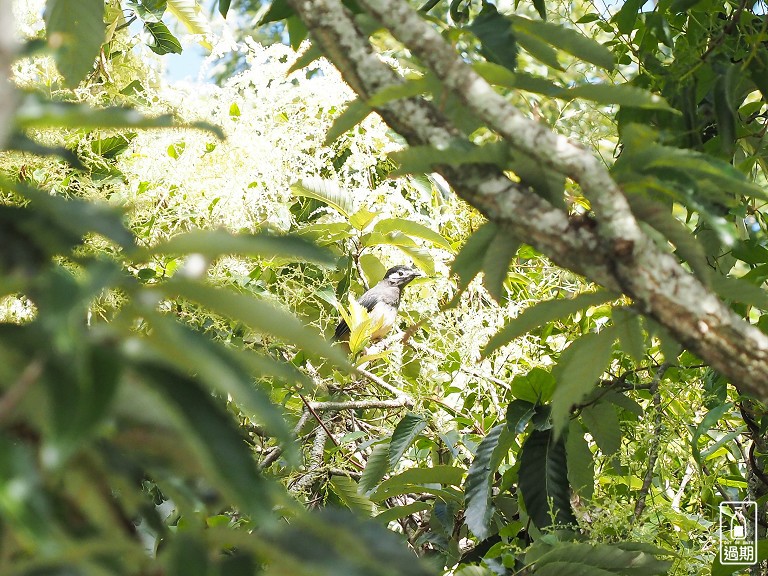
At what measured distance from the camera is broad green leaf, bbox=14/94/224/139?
36 centimetres

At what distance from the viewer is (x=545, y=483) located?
994mm

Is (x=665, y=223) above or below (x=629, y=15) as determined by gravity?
below

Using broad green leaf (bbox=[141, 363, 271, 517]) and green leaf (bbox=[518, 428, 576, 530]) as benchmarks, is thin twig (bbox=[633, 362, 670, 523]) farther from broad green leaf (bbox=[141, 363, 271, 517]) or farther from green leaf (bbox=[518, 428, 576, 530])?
broad green leaf (bbox=[141, 363, 271, 517])

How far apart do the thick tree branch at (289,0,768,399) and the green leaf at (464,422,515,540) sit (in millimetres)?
501

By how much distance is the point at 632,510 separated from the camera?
1013mm

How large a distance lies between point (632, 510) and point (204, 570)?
2.61 ft

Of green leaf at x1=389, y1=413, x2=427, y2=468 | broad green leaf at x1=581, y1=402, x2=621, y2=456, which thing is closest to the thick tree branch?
broad green leaf at x1=581, y1=402, x2=621, y2=456

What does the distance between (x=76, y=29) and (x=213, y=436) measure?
0.50 m

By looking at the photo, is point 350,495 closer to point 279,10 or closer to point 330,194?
point 330,194

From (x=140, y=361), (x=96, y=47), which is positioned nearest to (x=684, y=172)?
(x=140, y=361)

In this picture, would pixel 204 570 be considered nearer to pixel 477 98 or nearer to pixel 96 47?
pixel 477 98

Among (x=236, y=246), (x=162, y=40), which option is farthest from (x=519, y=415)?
(x=162, y=40)

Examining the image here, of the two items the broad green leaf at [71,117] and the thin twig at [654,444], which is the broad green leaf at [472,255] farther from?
the thin twig at [654,444]

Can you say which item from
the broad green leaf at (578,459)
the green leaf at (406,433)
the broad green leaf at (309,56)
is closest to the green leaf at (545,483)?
the broad green leaf at (578,459)
